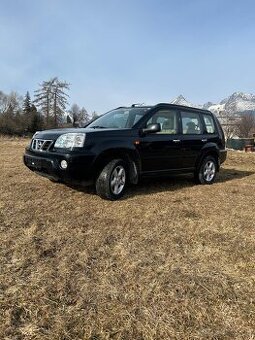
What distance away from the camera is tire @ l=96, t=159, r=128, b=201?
623 cm

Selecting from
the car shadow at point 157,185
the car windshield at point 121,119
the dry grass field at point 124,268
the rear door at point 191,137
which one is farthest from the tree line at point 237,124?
the dry grass field at point 124,268

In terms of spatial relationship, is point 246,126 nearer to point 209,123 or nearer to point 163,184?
point 209,123

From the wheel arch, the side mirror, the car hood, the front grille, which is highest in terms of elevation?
the side mirror

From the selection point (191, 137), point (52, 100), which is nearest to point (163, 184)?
point (191, 137)

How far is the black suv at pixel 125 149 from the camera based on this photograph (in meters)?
6.08

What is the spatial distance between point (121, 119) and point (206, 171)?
104 inches

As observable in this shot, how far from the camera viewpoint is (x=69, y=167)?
19.4 feet

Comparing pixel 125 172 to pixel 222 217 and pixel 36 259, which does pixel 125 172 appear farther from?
pixel 36 259

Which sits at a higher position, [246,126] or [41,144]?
[246,126]

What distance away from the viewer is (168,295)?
10.5ft

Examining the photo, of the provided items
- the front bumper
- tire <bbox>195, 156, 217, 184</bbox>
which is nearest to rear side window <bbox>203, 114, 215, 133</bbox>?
tire <bbox>195, 156, 217, 184</bbox>

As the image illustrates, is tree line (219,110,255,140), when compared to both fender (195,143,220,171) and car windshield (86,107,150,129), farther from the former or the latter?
car windshield (86,107,150,129)

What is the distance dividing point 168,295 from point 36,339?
113 cm

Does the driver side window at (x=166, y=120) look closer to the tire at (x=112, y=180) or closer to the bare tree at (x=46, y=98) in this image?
the tire at (x=112, y=180)
